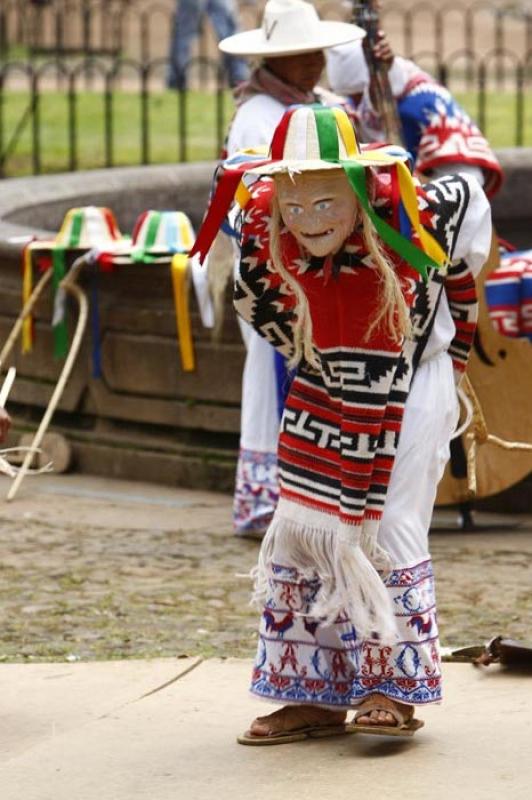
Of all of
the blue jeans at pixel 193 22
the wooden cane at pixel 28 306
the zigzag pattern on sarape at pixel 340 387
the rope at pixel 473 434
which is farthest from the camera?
the blue jeans at pixel 193 22

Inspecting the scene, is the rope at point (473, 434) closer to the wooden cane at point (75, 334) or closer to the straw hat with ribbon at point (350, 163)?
the straw hat with ribbon at point (350, 163)

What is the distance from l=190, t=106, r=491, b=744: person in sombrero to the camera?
4.92 meters

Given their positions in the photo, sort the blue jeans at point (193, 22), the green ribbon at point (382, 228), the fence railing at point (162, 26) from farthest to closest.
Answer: the fence railing at point (162, 26), the blue jeans at point (193, 22), the green ribbon at point (382, 228)

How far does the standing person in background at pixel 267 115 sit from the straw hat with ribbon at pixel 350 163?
2667mm

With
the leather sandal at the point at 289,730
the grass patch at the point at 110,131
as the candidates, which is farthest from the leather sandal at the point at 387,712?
the grass patch at the point at 110,131

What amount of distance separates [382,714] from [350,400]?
73 cm

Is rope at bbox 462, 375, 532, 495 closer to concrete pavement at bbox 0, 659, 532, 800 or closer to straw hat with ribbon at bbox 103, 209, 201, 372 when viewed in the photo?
concrete pavement at bbox 0, 659, 532, 800

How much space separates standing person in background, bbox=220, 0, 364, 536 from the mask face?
2.73 m

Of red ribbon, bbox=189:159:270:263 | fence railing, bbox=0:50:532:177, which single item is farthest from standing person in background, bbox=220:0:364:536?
fence railing, bbox=0:50:532:177

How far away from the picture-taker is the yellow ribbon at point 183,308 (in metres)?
8.36

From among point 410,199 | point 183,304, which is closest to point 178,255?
point 183,304

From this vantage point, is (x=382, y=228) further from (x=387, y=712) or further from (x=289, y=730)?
(x=289, y=730)

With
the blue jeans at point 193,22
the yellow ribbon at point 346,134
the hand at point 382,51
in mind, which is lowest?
the blue jeans at point 193,22

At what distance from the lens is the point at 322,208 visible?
16.1 ft
